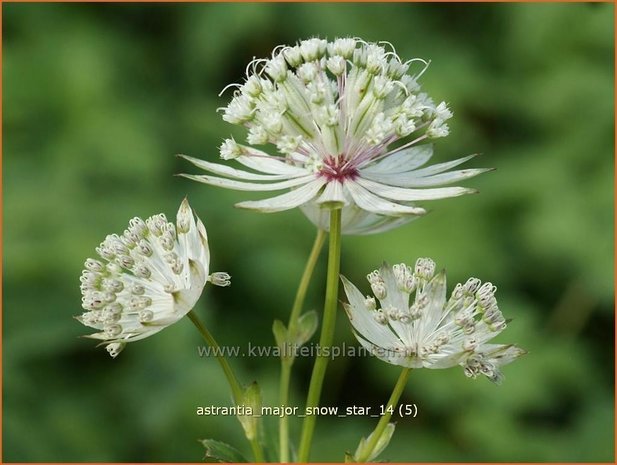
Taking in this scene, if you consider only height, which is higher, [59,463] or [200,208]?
[200,208]

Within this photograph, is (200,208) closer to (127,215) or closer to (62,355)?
(127,215)

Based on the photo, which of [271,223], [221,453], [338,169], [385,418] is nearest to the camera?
[385,418]

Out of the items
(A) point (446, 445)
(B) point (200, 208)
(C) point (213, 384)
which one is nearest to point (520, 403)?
(A) point (446, 445)

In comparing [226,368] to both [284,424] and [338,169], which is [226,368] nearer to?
[284,424]

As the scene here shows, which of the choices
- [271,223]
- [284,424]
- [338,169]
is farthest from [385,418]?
[271,223]

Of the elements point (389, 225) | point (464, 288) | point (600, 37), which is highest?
point (600, 37)

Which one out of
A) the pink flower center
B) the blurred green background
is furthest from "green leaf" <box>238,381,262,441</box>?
the blurred green background
